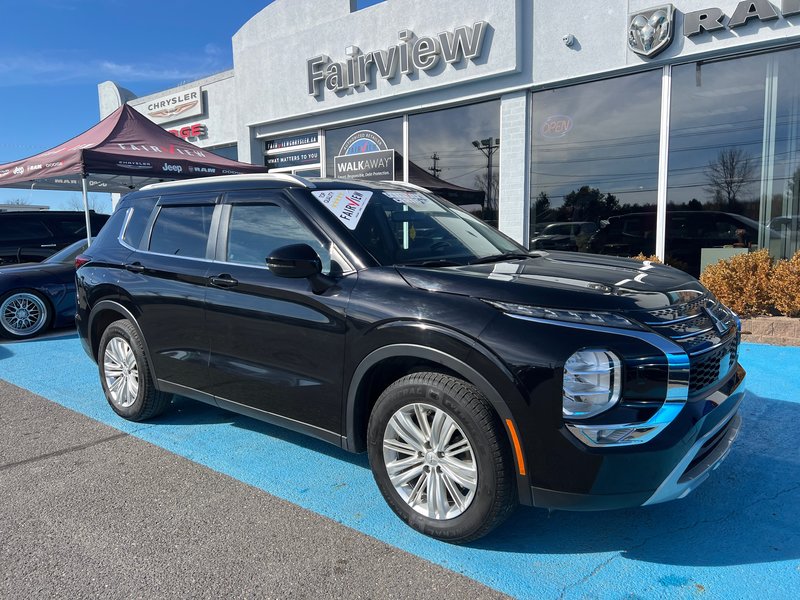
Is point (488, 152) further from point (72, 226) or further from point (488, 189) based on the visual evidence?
point (72, 226)

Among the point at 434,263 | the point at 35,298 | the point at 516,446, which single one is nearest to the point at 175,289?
the point at 434,263

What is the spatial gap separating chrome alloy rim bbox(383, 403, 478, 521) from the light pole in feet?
25.0

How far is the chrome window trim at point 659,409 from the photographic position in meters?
2.34

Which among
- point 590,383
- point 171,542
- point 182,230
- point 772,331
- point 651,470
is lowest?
point 171,542

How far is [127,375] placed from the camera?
454 cm

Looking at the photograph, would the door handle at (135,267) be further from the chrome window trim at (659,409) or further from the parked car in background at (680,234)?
the parked car in background at (680,234)

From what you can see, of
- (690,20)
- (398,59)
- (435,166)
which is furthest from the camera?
(435,166)

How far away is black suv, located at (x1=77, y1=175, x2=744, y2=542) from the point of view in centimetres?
237

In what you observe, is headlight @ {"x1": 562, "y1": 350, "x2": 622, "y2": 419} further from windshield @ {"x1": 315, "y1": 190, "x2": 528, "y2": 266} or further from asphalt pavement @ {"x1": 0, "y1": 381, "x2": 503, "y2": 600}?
windshield @ {"x1": 315, "y1": 190, "x2": 528, "y2": 266}

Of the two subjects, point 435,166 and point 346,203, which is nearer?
point 346,203

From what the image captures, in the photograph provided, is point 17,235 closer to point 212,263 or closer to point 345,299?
point 212,263

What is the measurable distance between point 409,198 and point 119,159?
7357 mm

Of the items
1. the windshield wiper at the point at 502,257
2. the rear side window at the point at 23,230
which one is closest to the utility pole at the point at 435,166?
the windshield wiper at the point at 502,257

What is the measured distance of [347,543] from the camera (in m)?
2.79
